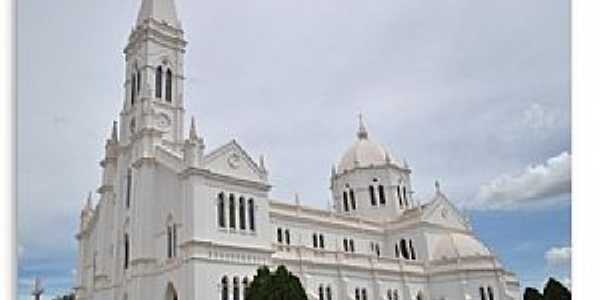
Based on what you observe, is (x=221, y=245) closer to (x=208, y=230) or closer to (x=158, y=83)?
(x=208, y=230)

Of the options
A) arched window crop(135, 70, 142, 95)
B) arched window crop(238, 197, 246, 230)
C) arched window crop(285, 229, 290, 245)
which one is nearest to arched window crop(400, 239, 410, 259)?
arched window crop(285, 229, 290, 245)

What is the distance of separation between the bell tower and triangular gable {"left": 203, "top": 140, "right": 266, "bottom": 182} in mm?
1921

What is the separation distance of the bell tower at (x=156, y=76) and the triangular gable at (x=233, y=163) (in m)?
1.92

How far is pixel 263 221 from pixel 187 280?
6.69ft

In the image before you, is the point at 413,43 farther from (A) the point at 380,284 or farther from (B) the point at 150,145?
(A) the point at 380,284

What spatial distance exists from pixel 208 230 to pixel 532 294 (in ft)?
18.2

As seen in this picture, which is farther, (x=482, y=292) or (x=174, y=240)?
(x=482, y=292)

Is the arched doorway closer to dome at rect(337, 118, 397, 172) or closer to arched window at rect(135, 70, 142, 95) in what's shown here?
arched window at rect(135, 70, 142, 95)

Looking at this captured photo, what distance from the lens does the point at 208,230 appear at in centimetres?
1010

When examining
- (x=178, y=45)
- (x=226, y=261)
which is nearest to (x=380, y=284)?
(x=226, y=261)

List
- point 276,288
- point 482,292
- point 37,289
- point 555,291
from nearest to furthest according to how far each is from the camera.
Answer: point 37,289, point 555,291, point 276,288, point 482,292

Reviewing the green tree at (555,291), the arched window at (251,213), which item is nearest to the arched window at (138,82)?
the arched window at (251,213)

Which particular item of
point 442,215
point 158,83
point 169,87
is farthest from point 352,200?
point 158,83

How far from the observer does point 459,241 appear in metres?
15.1
